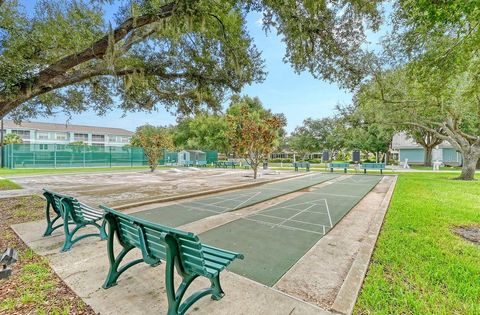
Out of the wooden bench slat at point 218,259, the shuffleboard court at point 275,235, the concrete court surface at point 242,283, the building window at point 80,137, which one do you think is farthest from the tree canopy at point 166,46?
the building window at point 80,137

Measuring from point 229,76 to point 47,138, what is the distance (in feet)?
173

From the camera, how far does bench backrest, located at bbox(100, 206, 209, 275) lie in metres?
1.87

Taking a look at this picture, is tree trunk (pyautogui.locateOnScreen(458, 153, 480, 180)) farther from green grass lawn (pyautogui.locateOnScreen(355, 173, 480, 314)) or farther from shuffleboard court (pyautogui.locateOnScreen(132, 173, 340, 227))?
shuffleboard court (pyautogui.locateOnScreen(132, 173, 340, 227))

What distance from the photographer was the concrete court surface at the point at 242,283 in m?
2.20

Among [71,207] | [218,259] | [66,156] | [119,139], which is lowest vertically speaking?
[218,259]

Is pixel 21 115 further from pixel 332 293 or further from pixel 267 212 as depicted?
pixel 332 293

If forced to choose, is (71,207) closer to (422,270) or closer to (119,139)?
(422,270)

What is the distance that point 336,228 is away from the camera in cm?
473

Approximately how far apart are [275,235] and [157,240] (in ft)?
8.52

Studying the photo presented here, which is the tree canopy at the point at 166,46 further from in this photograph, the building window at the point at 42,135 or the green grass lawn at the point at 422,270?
the building window at the point at 42,135

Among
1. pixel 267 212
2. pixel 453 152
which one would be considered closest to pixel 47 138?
pixel 267 212

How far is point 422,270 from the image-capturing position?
2.98 meters

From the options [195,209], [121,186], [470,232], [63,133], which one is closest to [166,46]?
[195,209]

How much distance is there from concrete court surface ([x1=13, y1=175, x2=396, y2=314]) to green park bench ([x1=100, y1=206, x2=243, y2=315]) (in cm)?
17
